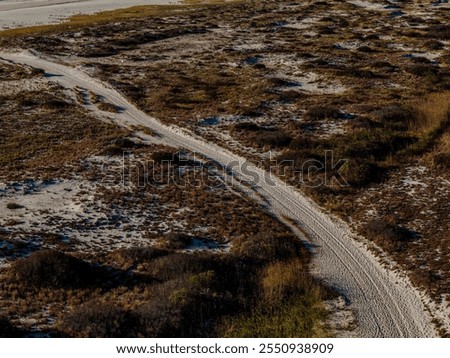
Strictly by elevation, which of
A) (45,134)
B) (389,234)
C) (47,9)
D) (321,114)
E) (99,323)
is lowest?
(389,234)

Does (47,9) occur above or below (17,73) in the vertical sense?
above

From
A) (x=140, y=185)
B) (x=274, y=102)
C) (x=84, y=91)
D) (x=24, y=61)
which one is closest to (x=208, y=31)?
(x=24, y=61)

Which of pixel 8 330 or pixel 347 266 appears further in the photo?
pixel 347 266

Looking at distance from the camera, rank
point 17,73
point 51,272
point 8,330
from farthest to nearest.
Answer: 1. point 17,73
2. point 51,272
3. point 8,330

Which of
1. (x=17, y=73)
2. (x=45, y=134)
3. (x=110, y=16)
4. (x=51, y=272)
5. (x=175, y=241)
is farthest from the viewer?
(x=110, y=16)

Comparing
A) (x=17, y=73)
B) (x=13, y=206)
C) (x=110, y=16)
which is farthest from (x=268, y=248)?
(x=110, y=16)

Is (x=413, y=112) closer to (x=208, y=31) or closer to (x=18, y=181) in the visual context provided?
(x=18, y=181)

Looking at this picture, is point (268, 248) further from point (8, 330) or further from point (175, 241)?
point (8, 330)

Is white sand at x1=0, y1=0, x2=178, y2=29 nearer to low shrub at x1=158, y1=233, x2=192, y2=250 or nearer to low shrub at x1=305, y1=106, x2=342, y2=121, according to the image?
low shrub at x1=305, y1=106, x2=342, y2=121
